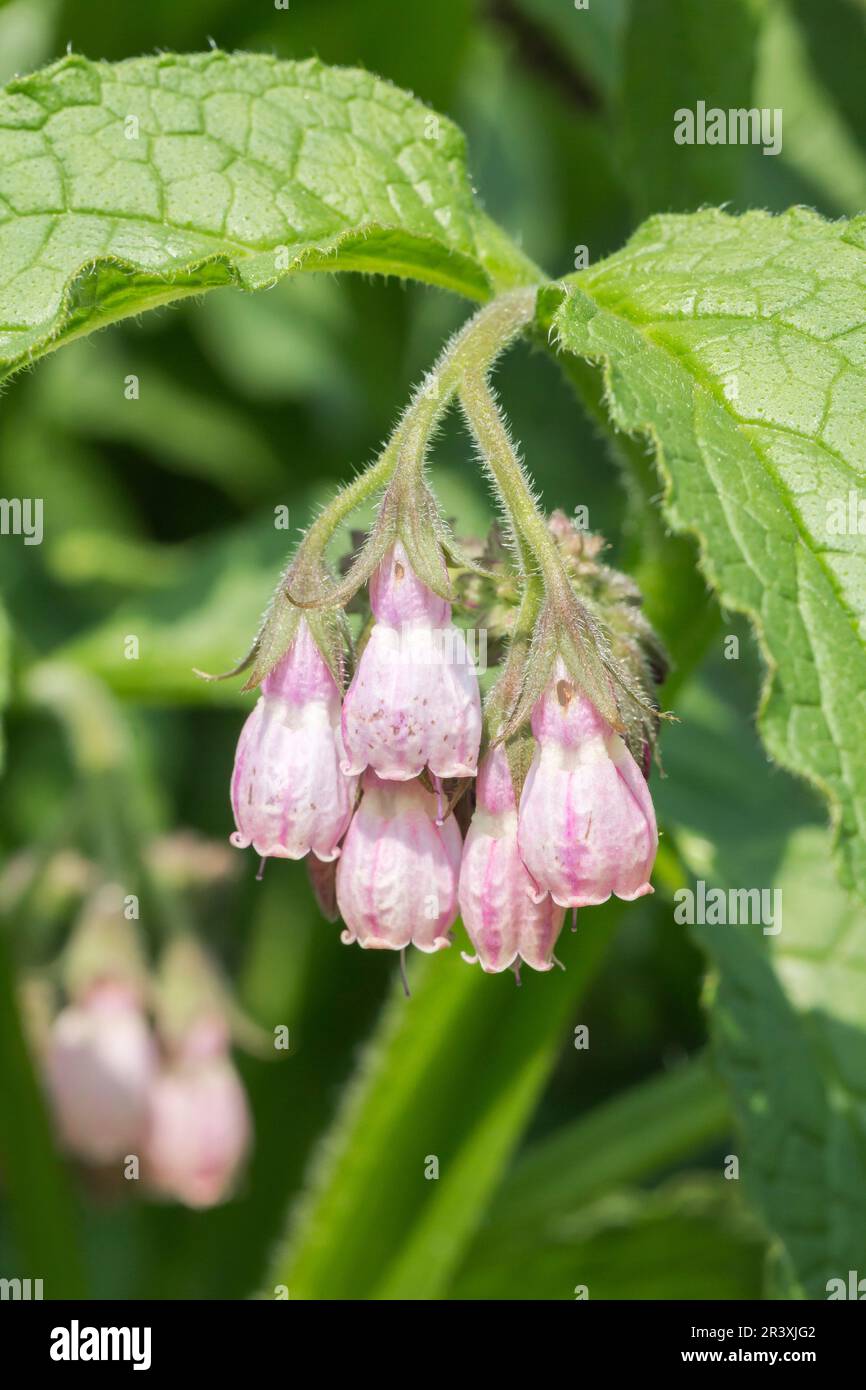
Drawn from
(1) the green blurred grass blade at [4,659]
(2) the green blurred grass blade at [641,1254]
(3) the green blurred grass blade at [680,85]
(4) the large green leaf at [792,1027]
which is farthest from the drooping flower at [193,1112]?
(3) the green blurred grass blade at [680,85]

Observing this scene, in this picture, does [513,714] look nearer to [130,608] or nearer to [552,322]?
[552,322]
